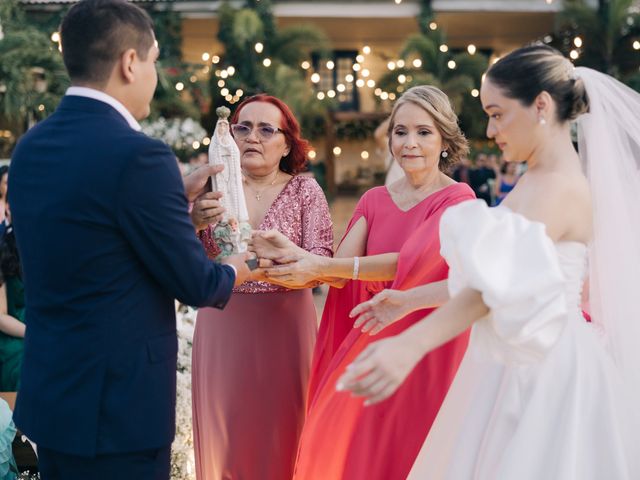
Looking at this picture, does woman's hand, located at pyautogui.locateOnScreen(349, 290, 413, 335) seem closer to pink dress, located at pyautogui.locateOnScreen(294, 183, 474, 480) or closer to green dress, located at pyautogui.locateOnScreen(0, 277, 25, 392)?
pink dress, located at pyautogui.locateOnScreen(294, 183, 474, 480)

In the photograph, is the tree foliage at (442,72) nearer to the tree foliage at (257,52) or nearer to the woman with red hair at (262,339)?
the tree foliage at (257,52)

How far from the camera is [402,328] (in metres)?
3.09

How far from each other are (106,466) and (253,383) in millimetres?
1366

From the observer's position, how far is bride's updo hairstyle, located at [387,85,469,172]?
10.4ft

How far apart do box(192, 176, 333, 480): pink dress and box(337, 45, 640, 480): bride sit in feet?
3.35

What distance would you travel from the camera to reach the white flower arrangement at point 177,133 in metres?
14.2

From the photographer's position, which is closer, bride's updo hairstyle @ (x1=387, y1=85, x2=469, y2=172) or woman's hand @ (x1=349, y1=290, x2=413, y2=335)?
woman's hand @ (x1=349, y1=290, x2=413, y2=335)

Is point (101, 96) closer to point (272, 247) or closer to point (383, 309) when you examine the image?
point (272, 247)

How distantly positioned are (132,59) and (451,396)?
146 cm

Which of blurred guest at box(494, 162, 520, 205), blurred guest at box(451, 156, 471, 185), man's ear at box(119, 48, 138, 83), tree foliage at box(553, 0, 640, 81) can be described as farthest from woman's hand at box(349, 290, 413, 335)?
tree foliage at box(553, 0, 640, 81)

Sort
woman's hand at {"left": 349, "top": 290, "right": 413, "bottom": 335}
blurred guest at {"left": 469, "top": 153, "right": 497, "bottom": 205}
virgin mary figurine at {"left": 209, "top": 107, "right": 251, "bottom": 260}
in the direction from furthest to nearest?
blurred guest at {"left": 469, "top": 153, "right": 497, "bottom": 205} → virgin mary figurine at {"left": 209, "top": 107, "right": 251, "bottom": 260} → woman's hand at {"left": 349, "top": 290, "right": 413, "bottom": 335}

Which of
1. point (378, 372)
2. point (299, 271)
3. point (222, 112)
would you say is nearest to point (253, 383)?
point (299, 271)

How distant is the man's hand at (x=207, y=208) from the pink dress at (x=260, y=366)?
0.63m

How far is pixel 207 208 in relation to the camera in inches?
106
